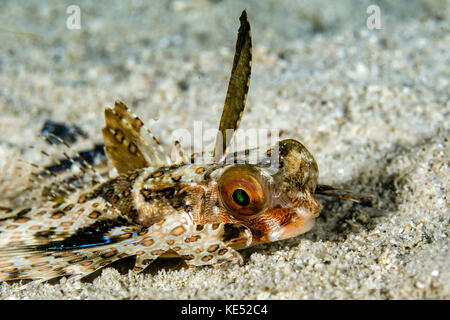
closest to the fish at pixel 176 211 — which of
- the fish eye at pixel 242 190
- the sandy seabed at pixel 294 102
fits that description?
the fish eye at pixel 242 190

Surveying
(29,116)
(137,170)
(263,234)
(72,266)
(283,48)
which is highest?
(283,48)

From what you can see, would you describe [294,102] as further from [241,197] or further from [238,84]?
[241,197]

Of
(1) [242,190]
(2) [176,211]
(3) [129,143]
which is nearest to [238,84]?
(1) [242,190]

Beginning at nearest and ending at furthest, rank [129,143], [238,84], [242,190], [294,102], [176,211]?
[242,190] → [238,84] → [176,211] → [129,143] → [294,102]
